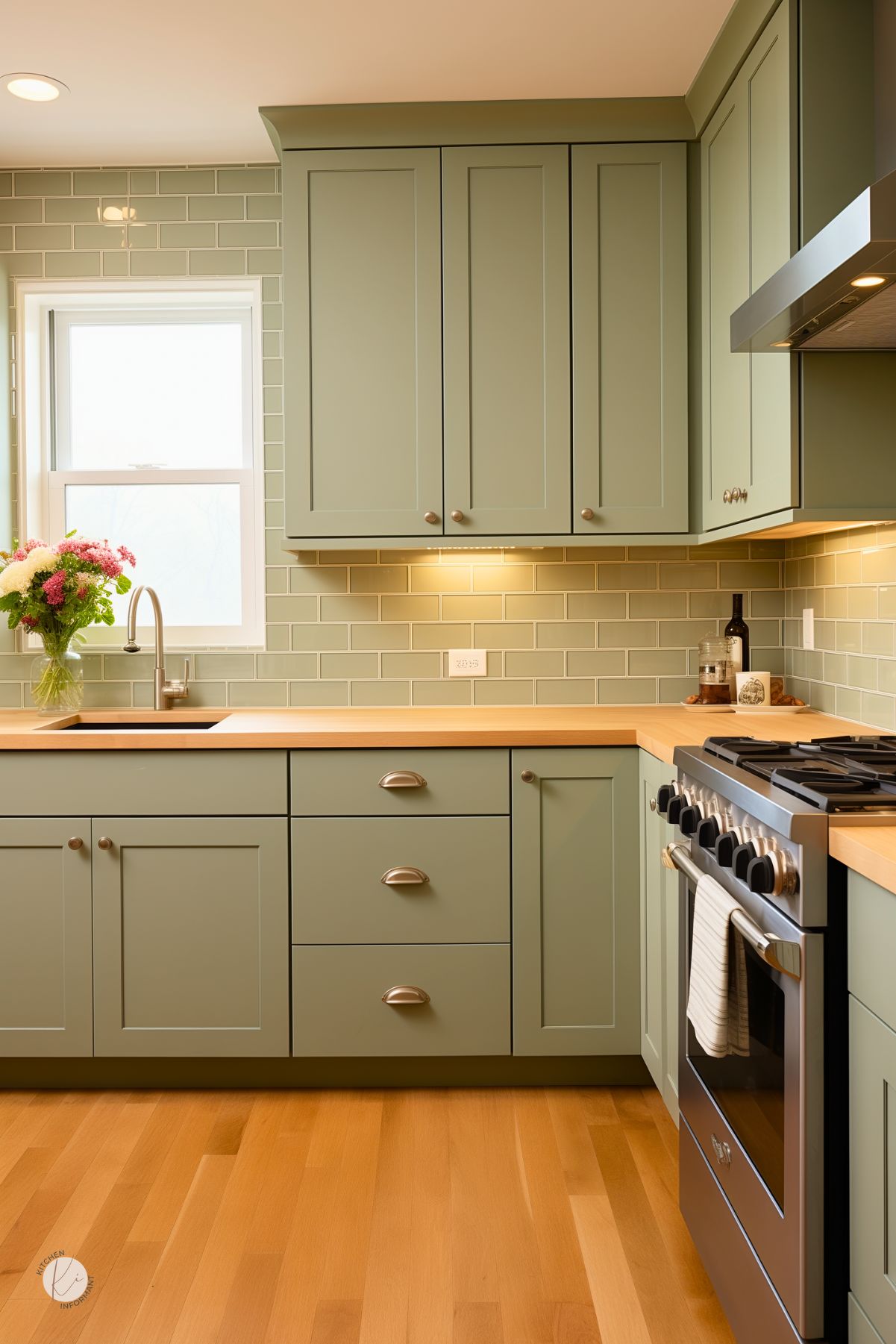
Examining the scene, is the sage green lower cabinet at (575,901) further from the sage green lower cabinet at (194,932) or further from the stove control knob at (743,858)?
the stove control knob at (743,858)

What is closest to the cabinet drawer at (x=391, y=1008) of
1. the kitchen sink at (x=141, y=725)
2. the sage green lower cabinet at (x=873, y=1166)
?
the kitchen sink at (x=141, y=725)

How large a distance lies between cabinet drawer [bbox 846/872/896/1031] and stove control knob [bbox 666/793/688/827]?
56 centimetres

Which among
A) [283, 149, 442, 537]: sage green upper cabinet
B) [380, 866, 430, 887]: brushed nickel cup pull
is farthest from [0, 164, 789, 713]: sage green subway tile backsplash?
[380, 866, 430, 887]: brushed nickel cup pull

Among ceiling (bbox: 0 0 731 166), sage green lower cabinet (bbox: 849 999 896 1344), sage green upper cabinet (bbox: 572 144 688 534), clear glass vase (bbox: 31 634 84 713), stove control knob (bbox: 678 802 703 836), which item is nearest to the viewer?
sage green lower cabinet (bbox: 849 999 896 1344)

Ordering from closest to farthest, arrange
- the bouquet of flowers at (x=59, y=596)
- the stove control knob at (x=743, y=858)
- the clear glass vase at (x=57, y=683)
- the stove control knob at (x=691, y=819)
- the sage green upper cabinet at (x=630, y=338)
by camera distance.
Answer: the stove control knob at (x=743, y=858) → the stove control knob at (x=691, y=819) → the sage green upper cabinet at (x=630, y=338) → the bouquet of flowers at (x=59, y=596) → the clear glass vase at (x=57, y=683)

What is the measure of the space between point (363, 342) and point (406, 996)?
179 cm

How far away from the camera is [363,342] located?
2793 millimetres

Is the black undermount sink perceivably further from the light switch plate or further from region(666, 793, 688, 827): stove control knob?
region(666, 793, 688, 827): stove control knob

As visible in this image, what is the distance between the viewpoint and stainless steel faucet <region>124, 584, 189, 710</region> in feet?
9.96

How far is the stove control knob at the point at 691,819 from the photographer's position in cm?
176

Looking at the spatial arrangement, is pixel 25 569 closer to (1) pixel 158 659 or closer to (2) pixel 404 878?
(1) pixel 158 659

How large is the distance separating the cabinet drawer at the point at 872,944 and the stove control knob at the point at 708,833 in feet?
1.08

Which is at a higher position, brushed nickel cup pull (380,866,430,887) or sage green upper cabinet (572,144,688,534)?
sage green upper cabinet (572,144,688,534)

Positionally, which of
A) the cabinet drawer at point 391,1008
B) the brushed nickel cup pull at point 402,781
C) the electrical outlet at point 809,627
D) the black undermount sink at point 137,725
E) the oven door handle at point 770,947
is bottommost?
the cabinet drawer at point 391,1008
